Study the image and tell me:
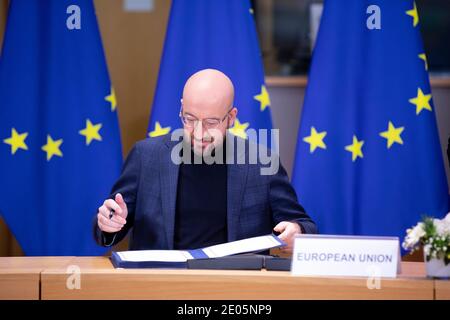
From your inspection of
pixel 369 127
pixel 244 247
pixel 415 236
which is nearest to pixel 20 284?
pixel 244 247

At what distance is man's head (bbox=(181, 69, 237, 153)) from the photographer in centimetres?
258

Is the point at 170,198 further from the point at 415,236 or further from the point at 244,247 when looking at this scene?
the point at 415,236

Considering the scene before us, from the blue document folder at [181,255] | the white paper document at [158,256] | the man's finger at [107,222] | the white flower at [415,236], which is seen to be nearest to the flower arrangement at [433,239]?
the white flower at [415,236]

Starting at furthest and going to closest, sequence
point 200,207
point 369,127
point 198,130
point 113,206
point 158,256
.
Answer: point 369,127 → point 200,207 → point 198,130 → point 113,206 → point 158,256

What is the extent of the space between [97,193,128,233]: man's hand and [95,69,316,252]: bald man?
13 cm

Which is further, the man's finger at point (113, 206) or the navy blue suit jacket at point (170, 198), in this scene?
the navy blue suit jacket at point (170, 198)

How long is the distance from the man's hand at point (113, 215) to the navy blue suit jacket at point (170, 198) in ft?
0.55

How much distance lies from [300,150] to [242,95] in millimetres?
398

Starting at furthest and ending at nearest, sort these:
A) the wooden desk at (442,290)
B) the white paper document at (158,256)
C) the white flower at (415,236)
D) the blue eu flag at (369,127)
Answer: the blue eu flag at (369,127) → the white paper document at (158,256) → the white flower at (415,236) → the wooden desk at (442,290)

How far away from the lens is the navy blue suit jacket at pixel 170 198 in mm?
2623

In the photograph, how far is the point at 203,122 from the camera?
2.59m

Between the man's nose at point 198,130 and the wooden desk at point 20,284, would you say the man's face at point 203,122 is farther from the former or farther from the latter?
the wooden desk at point 20,284

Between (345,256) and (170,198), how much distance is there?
0.81 m
